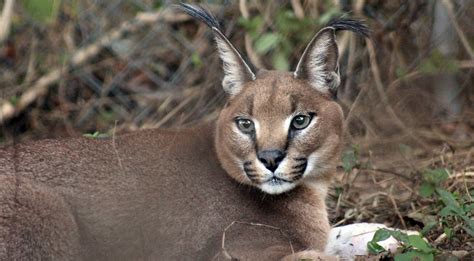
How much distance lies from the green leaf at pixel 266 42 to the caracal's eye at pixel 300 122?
92.6 inches

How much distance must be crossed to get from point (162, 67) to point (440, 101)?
240cm

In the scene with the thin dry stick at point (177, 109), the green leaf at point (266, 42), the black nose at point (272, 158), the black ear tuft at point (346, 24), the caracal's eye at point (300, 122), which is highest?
the black ear tuft at point (346, 24)

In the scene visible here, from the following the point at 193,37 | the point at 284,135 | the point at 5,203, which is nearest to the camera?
the point at 5,203

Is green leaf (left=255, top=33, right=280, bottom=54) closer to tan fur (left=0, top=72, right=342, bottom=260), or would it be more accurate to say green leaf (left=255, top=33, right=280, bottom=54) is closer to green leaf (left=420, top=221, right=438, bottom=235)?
tan fur (left=0, top=72, right=342, bottom=260)

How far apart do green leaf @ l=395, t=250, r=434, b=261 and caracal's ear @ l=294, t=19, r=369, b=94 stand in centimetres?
97

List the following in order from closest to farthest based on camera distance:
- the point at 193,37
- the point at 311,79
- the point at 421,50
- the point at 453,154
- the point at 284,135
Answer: the point at 284,135 < the point at 311,79 < the point at 453,154 < the point at 421,50 < the point at 193,37

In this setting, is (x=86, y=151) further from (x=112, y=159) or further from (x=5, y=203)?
(x=5, y=203)

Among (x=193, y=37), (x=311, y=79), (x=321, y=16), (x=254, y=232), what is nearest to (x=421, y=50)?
(x=321, y=16)

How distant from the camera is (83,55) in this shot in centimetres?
781

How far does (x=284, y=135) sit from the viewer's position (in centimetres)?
434

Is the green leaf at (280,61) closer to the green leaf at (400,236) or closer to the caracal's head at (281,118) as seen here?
the caracal's head at (281,118)

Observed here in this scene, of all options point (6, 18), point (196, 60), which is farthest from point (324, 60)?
point (6, 18)

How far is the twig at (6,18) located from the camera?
7.58 m

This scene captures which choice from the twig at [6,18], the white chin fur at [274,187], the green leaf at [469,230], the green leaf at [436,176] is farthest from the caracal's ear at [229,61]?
the twig at [6,18]
